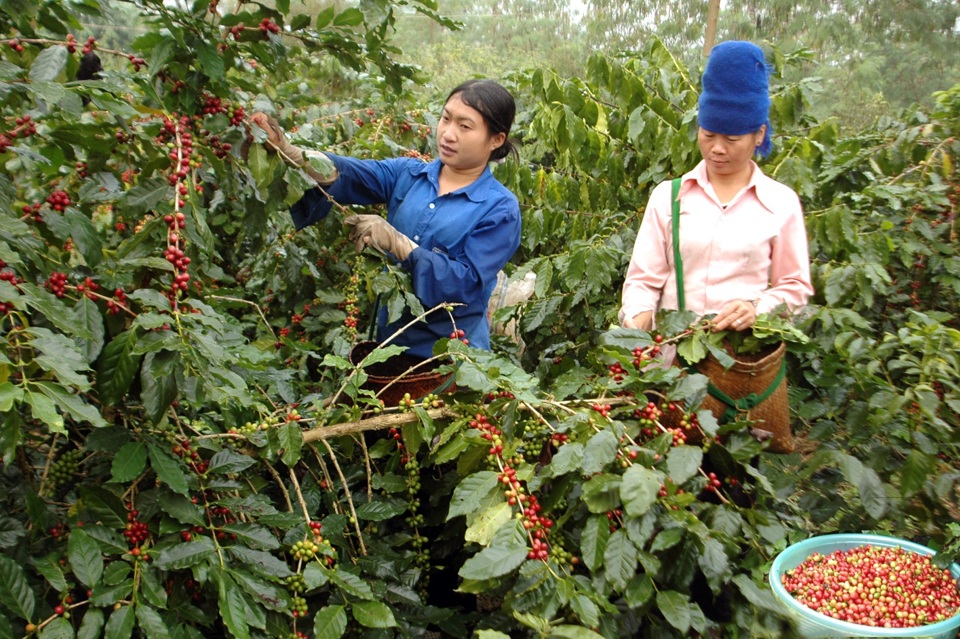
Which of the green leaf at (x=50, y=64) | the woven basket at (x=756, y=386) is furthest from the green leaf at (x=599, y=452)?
the green leaf at (x=50, y=64)

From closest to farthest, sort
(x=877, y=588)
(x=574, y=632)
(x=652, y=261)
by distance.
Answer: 1. (x=574, y=632)
2. (x=877, y=588)
3. (x=652, y=261)

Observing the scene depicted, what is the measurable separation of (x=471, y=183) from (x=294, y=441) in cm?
109

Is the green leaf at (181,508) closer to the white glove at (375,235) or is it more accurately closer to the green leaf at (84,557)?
the green leaf at (84,557)

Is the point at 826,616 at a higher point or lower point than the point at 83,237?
lower

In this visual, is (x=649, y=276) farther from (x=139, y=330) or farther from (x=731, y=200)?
(x=139, y=330)

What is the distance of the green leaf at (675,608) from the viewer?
156 centimetres

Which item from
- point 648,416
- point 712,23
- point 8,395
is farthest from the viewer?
point 712,23

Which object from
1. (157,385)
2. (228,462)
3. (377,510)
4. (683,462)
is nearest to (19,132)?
(157,385)

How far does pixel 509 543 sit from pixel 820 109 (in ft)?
45.3

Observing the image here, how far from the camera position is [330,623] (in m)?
1.65

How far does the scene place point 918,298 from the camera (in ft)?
13.5

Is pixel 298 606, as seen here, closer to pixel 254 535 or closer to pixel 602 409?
pixel 254 535

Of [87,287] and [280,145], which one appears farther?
[280,145]

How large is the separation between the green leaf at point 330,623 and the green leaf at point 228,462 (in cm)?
37
